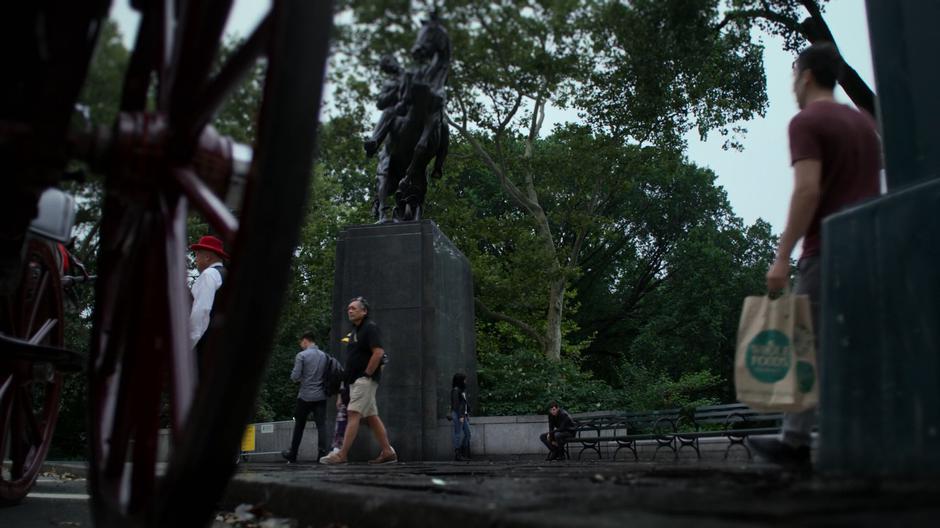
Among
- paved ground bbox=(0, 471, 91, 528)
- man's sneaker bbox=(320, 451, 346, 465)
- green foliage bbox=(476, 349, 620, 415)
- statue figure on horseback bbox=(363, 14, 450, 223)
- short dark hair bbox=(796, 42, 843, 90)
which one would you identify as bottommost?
man's sneaker bbox=(320, 451, 346, 465)

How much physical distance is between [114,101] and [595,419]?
13253mm

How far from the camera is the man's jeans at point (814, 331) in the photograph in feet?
11.1

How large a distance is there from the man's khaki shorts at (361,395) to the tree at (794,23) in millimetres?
9122

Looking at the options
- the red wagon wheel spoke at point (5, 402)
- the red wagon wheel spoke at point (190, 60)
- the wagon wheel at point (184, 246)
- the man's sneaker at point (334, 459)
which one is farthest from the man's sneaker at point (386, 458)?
the red wagon wheel spoke at point (190, 60)

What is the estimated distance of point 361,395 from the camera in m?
8.69

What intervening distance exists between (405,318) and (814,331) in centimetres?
794

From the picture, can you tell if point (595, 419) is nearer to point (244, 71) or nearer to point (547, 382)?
point (547, 382)

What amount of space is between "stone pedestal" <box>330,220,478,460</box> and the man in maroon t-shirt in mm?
7483

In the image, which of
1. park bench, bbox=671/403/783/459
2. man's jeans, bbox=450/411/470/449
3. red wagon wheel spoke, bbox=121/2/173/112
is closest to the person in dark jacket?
man's jeans, bbox=450/411/470/449

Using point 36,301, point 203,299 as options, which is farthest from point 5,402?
point 203,299

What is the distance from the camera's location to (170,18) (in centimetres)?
215

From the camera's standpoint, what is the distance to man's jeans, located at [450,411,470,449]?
10.9 metres

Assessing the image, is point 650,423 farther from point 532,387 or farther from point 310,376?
point 310,376

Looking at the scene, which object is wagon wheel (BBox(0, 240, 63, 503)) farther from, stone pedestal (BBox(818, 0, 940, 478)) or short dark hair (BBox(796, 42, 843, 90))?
short dark hair (BBox(796, 42, 843, 90))
